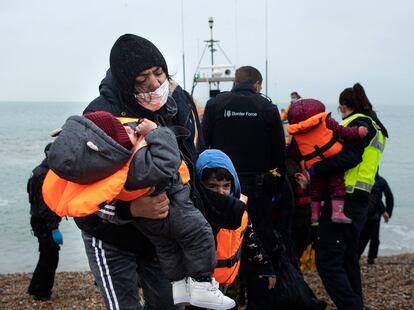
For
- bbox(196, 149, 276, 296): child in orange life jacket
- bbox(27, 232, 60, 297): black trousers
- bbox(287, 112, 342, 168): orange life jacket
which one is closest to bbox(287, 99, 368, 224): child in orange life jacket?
bbox(287, 112, 342, 168): orange life jacket

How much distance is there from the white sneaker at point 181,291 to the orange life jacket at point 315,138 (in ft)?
8.00

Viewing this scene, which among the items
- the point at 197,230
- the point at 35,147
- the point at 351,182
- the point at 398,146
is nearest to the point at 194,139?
the point at 197,230

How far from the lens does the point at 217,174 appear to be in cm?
371

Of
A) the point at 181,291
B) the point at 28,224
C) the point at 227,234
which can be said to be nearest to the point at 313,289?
the point at 227,234

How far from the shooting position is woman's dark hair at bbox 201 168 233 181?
3.69 m

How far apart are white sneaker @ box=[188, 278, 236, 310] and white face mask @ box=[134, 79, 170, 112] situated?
35.4 inches

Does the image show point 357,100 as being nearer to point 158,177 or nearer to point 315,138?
point 315,138

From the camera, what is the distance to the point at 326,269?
5340mm

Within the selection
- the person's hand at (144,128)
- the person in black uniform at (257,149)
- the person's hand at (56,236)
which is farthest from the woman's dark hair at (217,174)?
the person's hand at (56,236)

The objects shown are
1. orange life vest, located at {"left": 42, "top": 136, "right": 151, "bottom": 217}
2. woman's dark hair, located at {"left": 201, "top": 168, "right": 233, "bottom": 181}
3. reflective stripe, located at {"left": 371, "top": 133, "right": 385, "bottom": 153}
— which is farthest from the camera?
Answer: reflective stripe, located at {"left": 371, "top": 133, "right": 385, "bottom": 153}

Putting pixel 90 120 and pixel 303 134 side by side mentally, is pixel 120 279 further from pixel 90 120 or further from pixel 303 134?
pixel 303 134

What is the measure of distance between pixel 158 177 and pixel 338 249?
10.5 ft

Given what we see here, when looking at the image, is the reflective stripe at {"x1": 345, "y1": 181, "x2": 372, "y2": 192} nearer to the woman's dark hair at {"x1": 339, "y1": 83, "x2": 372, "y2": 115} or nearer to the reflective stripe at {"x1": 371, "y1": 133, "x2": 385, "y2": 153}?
the reflective stripe at {"x1": 371, "y1": 133, "x2": 385, "y2": 153}

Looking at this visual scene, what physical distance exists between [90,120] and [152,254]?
32.1 inches
